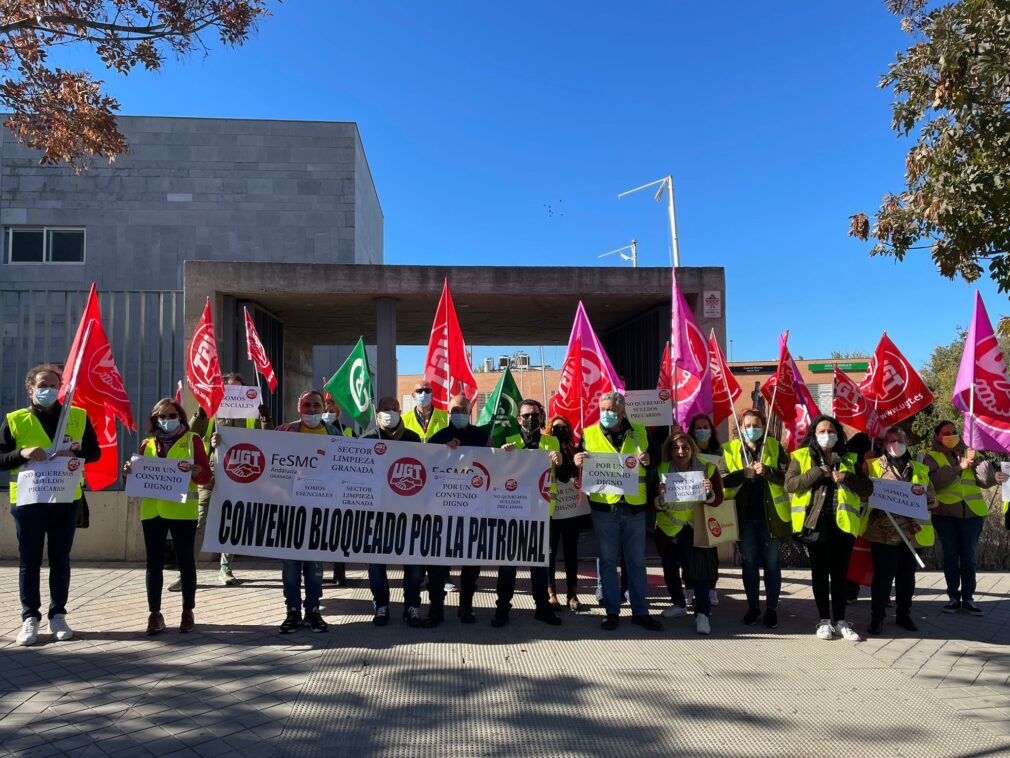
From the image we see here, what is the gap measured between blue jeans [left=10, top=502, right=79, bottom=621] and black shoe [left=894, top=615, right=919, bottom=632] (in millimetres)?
6893

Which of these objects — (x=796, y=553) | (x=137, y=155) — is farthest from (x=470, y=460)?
(x=137, y=155)

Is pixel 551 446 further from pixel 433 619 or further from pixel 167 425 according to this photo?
pixel 167 425

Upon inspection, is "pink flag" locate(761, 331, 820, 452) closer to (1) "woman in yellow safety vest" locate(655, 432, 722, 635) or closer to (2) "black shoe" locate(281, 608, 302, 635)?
(1) "woman in yellow safety vest" locate(655, 432, 722, 635)

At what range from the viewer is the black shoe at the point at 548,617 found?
6.16m

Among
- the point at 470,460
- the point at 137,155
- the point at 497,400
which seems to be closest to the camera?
the point at 470,460

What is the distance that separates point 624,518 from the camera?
19.9ft

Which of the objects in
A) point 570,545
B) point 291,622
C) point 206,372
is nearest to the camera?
point 291,622

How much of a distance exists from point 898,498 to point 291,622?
510 cm

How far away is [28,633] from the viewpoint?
5.41 metres

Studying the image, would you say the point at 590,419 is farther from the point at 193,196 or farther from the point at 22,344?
the point at 193,196

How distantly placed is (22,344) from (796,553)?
32.6 ft

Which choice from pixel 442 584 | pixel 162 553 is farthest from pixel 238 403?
pixel 442 584

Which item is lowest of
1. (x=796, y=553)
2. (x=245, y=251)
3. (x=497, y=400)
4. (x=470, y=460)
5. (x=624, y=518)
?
(x=796, y=553)

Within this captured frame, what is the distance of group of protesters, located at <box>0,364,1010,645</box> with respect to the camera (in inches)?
223
